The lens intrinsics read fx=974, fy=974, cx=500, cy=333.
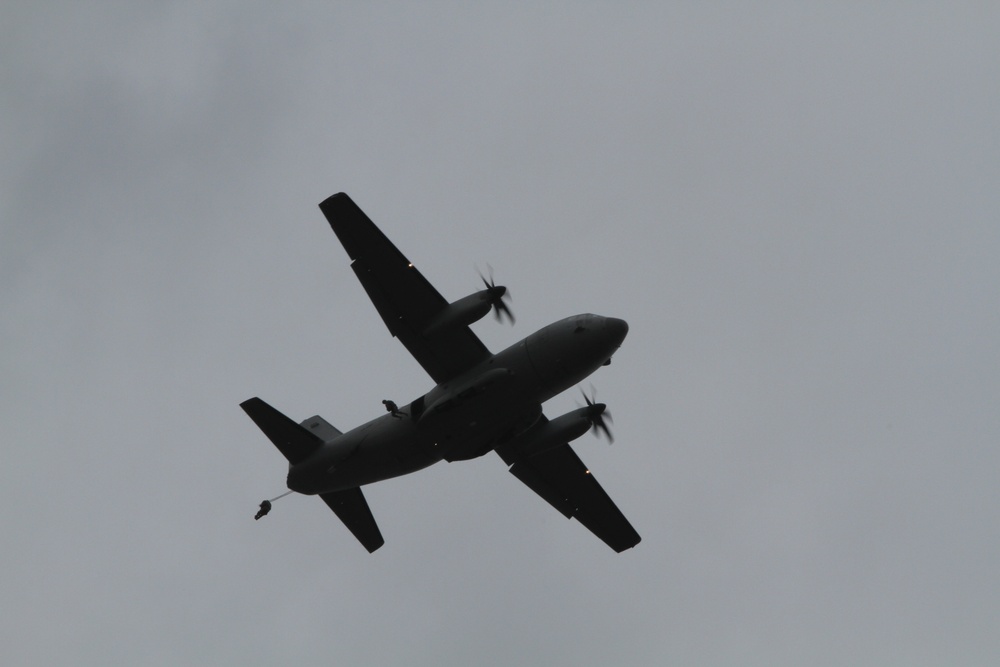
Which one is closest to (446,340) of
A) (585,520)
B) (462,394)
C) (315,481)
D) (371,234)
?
(462,394)

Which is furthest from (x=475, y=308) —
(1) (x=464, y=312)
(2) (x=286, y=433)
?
(2) (x=286, y=433)

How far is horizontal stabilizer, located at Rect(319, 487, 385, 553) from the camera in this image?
3838 cm

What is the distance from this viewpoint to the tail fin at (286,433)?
3641cm

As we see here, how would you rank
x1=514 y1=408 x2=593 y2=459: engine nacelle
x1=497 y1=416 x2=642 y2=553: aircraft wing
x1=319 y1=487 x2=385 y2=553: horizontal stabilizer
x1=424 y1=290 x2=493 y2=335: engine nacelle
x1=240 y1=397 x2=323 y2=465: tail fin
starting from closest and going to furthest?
1. x1=424 y1=290 x2=493 y2=335: engine nacelle
2. x1=514 y1=408 x2=593 y2=459: engine nacelle
3. x1=240 y1=397 x2=323 y2=465: tail fin
4. x1=319 y1=487 x2=385 y2=553: horizontal stabilizer
5. x1=497 y1=416 x2=642 y2=553: aircraft wing

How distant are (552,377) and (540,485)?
7.68m

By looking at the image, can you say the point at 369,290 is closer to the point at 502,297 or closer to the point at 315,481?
the point at 502,297

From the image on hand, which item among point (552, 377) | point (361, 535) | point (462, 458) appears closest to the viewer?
point (552, 377)

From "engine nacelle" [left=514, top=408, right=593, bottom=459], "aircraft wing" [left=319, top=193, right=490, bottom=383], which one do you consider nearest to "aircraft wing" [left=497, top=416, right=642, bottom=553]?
"engine nacelle" [left=514, top=408, right=593, bottom=459]

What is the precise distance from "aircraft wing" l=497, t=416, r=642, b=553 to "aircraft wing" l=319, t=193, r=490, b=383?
535 cm

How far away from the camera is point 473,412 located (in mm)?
33562

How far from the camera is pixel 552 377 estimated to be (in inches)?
1305

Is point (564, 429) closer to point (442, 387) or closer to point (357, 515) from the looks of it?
point (442, 387)

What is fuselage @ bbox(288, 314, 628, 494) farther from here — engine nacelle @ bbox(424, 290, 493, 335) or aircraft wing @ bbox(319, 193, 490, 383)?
engine nacelle @ bbox(424, 290, 493, 335)

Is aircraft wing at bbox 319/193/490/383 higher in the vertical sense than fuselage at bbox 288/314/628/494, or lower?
higher
